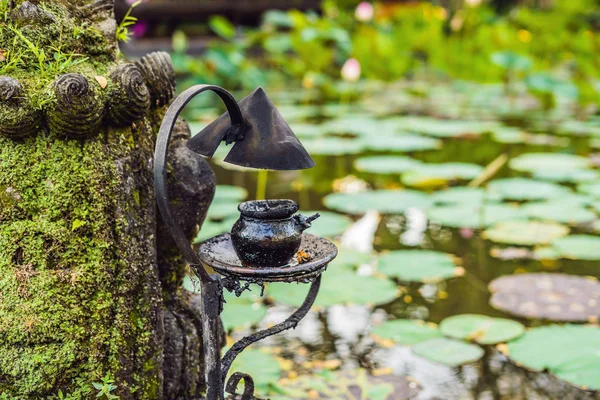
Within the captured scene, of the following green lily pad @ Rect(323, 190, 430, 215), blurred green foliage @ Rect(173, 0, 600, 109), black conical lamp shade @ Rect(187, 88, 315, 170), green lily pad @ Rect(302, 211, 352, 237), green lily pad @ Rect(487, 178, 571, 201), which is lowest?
green lily pad @ Rect(302, 211, 352, 237)

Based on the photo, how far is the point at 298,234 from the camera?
5.42ft

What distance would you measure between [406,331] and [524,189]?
2.33 meters

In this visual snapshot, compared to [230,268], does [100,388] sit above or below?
below

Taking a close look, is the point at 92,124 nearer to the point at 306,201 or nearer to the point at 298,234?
the point at 298,234

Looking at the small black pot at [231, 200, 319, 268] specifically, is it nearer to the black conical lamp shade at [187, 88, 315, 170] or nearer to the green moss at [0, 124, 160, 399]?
the black conical lamp shade at [187, 88, 315, 170]

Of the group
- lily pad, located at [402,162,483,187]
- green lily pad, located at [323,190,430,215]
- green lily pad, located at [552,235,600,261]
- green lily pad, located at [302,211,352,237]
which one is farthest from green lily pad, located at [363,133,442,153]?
green lily pad, located at [552,235,600,261]

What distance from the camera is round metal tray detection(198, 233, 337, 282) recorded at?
1.55 metres

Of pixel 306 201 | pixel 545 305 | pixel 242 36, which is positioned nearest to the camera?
pixel 545 305

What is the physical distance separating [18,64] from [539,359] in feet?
6.94

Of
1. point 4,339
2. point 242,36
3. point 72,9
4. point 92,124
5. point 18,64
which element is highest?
point 242,36

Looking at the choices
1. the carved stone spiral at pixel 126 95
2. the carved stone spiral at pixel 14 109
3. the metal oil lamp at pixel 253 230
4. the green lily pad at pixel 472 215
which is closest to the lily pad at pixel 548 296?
the green lily pad at pixel 472 215

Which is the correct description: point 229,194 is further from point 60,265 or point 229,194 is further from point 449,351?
point 60,265

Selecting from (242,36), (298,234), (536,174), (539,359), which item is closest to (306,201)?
(536,174)

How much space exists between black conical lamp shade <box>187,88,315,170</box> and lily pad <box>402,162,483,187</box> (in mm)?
3448
